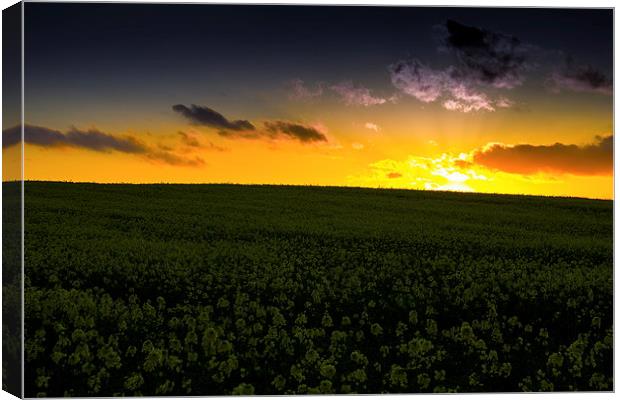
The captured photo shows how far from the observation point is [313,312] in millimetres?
9781

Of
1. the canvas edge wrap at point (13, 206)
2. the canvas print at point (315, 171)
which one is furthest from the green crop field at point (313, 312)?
the canvas edge wrap at point (13, 206)

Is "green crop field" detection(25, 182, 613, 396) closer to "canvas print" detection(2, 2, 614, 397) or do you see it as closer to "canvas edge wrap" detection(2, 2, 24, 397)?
"canvas print" detection(2, 2, 614, 397)

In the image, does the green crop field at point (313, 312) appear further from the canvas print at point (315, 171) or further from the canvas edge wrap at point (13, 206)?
the canvas edge wrap at point (13, 206)

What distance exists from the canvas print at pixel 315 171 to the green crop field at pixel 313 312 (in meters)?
0.03

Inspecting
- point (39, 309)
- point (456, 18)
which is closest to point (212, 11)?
point (456, 18)

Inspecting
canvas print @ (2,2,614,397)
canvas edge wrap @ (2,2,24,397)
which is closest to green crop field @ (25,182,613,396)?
canvas print @ (2,2,614,397)

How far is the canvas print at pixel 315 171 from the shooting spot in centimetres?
918

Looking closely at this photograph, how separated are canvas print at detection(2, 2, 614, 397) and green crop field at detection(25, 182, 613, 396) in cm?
3

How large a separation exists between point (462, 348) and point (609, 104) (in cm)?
399

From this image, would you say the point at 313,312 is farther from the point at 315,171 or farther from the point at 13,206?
the point at 13,206

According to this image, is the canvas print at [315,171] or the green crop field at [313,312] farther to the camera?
the canvas print at [315,171]

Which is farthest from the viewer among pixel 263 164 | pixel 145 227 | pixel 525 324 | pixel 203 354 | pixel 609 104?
pixel 145 227

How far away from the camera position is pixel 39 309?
945 centimetres

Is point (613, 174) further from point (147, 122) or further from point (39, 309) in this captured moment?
point (39, 309)
